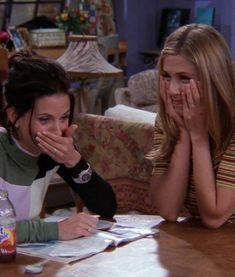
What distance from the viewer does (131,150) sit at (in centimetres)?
302

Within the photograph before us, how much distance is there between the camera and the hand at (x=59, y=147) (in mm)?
1661

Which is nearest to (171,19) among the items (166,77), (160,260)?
(166,77)

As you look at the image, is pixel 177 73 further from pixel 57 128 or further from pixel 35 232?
pixel 35 232

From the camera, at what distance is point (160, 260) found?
1.40 meters

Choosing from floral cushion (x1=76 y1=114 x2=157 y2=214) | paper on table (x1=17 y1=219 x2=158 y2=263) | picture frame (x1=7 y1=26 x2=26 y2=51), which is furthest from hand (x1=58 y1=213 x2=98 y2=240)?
picture frame (x1=7 y1=26 x2=26 y2=51)

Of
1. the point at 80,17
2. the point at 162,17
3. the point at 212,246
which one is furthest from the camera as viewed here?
the point at 162,17

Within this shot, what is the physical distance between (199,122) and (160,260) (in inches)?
20.8

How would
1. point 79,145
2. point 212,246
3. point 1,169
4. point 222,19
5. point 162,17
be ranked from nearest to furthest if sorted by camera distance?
point 212,246 → point 1,169 → point 79,145 → point 222,19 → point 162,17

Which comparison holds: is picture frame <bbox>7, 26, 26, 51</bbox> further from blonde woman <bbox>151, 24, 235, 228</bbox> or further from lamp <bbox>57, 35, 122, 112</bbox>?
blonde woman <bbox>151, 24, 235, 228</bbox>

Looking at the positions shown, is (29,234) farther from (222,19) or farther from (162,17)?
(162,17)

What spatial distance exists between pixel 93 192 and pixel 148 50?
6.25 m

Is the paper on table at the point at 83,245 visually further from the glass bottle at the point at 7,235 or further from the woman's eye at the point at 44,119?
the woman's eye at the point at 44,119

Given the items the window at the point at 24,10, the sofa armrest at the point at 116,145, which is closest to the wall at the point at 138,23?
the window at the point at 24,10

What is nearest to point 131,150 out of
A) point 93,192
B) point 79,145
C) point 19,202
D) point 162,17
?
point 79,145
